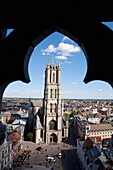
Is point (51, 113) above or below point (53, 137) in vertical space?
above

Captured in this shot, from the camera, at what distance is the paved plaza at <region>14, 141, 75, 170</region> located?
88.7 ft

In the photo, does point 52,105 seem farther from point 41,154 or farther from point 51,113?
point 41,154

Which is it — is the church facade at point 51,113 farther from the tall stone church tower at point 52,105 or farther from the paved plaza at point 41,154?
the paved plaza at point 41,154

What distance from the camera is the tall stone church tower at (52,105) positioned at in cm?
4156

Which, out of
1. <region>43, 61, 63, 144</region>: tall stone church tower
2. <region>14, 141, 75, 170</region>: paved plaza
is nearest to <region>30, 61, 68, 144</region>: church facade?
<region>43, 61, 63, 144</region>: tall stone church tower

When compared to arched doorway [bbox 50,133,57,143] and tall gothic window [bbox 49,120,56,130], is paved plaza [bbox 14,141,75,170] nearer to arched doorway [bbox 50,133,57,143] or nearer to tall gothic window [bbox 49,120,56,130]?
arched doorway [bbox 50,133,57,143]

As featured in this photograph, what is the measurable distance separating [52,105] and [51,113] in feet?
6.49

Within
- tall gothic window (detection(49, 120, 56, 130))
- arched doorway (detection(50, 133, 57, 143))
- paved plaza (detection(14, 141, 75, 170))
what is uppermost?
tall gothic window (detection(49, 120, 56, 130))

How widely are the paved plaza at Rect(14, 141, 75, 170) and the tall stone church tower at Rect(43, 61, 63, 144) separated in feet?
8.10

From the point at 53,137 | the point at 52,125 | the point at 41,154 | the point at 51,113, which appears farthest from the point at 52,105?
the point at 41,154

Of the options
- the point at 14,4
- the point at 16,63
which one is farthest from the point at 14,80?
the point at 14,4

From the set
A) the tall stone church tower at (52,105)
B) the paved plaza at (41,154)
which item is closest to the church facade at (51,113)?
the tall stone church tower at (52,105)

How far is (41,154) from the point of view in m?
32.9

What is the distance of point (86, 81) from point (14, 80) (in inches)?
33.5
